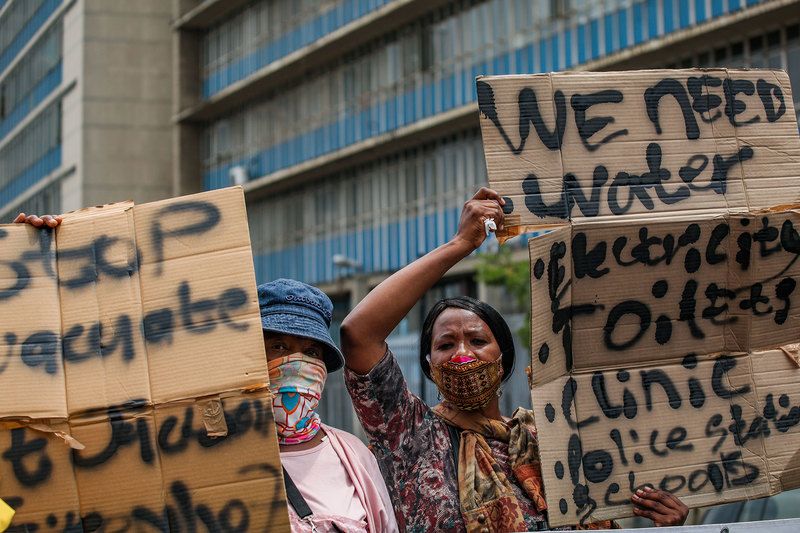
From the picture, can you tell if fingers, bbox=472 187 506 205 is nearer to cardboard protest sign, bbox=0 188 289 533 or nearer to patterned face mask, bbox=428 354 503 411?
patterned face mask, bbox=428 354 503 411

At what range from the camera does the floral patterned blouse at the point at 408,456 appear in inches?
101

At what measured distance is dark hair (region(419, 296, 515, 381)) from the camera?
2.90 metres

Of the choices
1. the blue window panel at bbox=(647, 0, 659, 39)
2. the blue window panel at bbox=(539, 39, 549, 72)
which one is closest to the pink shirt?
the blue window panel at bbox=(647, 0, 659, 39)

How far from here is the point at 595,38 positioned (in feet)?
45.4

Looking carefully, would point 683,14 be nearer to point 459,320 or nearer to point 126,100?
point 459,320

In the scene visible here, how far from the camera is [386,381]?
2.57 meters

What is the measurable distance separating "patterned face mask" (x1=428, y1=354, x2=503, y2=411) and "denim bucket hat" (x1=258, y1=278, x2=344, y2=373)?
324mm

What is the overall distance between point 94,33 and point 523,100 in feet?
80.1

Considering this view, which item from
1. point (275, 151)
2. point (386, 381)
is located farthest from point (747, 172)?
point (275, 151)

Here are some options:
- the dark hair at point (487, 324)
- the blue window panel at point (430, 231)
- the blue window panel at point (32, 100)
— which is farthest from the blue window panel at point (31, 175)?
the dark hair at point (487, 324)

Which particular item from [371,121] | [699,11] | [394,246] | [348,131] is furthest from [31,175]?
[699,11]

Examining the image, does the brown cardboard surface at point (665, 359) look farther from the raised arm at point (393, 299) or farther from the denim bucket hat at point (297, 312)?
the denim bucket hat at point (297, 312)

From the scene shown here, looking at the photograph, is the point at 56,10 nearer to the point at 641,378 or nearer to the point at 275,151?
the point at 275,151

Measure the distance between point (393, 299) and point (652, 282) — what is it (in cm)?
73
